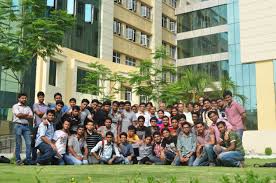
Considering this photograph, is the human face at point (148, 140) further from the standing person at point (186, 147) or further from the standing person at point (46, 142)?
the standing person at point (46, 142)

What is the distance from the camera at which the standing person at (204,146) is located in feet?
29.4

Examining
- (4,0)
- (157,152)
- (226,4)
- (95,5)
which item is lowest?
(157,152)

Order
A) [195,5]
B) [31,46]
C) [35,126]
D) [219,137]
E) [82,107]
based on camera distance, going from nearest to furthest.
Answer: [219,137]
[35,126]
[82,107]
[31,46]
[195,5]

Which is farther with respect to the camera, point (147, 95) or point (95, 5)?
point (95, 5)

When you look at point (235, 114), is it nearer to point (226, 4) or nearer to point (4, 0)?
point (4, 0)

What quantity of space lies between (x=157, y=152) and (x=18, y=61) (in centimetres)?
498

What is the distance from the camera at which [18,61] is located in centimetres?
1223

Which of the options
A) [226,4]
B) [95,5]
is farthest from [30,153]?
[226,4]

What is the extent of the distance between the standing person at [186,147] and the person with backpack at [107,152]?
1422mm

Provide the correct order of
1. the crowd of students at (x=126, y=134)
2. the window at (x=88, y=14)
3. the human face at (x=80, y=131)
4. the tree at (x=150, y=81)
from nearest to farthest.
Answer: the crowd of students at (x=126, y=134) < the human face at (x=80, y=131) < the tree at (x=150, y=81) < the window at (x=88, y=14)

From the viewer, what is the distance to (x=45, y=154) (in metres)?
9.20

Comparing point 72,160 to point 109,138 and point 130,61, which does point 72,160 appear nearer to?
point 109,138

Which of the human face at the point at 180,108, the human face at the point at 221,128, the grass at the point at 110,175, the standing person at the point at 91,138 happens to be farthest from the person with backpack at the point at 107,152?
the grass at the point at 110,175

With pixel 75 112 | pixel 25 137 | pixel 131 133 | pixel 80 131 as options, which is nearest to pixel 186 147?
pixel 131 133
